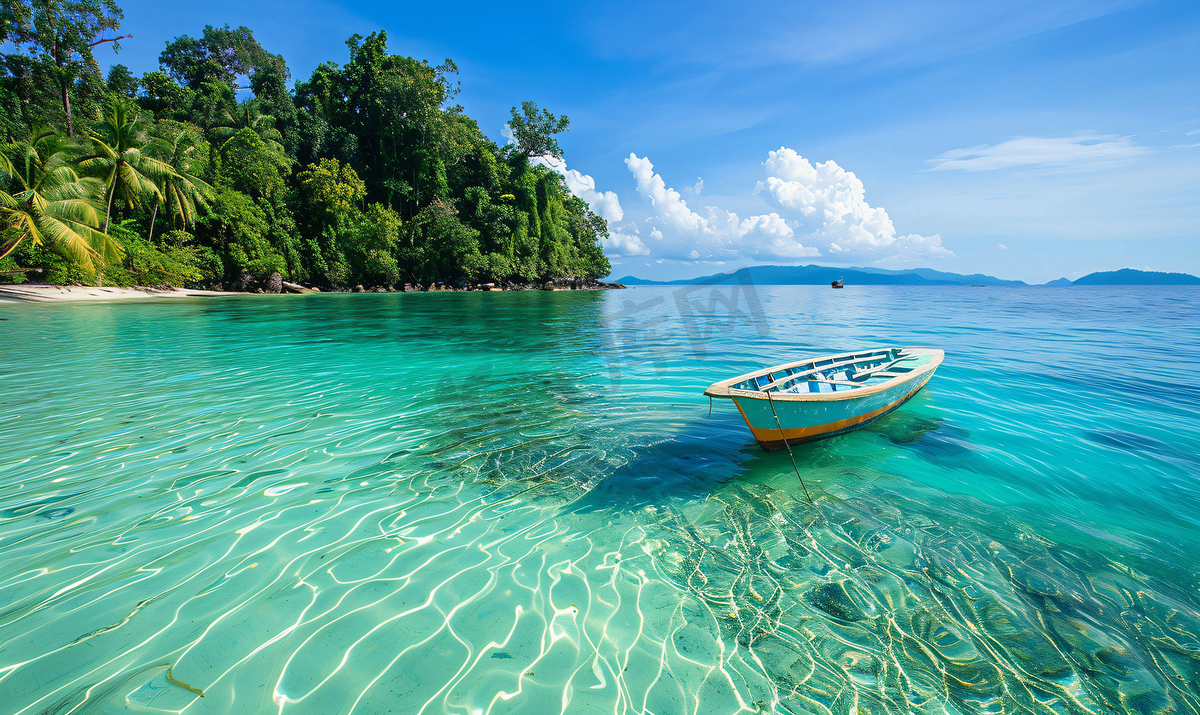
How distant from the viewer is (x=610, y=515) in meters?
4.02

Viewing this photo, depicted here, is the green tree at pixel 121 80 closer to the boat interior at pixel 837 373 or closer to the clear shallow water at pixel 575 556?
the clear shallow water at pixel 575 556

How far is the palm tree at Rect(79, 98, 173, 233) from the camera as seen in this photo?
80.2 ft

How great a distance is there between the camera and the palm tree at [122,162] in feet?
80.2

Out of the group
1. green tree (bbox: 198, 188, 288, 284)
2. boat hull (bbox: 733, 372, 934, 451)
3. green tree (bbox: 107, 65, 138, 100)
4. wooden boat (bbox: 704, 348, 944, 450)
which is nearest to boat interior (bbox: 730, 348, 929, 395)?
wooden boat (bbox: 704, 348, 944, 450)

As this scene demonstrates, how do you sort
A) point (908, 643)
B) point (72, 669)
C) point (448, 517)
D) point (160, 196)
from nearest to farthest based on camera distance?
point (72, 669), point (908, 643), point (448, 517), point (160, 196)

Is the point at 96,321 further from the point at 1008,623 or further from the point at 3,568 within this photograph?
the point at 1008,623

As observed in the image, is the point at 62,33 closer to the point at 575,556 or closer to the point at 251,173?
the point at 251,173

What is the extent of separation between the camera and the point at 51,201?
18.7 m

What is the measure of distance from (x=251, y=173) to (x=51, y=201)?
17.4m

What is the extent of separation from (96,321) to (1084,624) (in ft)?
82.8

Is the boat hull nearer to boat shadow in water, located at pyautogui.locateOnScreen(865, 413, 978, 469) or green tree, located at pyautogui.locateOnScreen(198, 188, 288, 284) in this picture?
boat shadow in water, located at pyautogui.locateOnScreen(865, 413, 978, 469)

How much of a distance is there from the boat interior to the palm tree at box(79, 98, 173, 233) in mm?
36293

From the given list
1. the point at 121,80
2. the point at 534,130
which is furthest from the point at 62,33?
the point at 534,130

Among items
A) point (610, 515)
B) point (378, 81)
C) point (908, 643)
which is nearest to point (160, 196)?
point (378, 81)
